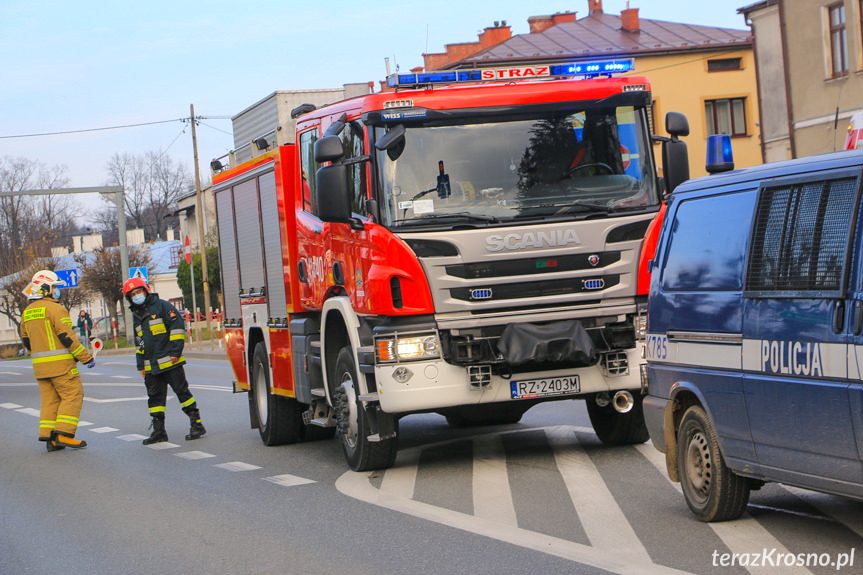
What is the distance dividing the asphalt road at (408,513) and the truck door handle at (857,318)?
112 centimetres

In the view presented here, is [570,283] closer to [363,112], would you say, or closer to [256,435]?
[363,112]

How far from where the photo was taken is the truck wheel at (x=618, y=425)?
32.4 ft

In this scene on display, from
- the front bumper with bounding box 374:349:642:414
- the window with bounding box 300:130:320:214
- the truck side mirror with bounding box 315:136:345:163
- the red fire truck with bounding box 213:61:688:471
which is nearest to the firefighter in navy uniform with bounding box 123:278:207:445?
the window with bounding box 300:130:320:214

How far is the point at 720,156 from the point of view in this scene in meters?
6.93

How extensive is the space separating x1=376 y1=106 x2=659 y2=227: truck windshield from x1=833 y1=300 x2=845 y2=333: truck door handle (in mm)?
3588

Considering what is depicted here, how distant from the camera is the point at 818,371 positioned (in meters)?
5.51

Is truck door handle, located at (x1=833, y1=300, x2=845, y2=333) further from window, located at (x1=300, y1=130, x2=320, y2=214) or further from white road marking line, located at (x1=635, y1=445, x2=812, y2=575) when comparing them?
window, located at (x1=300, y1=130, x2=320, y2=214)

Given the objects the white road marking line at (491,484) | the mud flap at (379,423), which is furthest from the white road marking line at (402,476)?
the white road marking line at (491,484)

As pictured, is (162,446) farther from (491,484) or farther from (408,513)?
(408,513)

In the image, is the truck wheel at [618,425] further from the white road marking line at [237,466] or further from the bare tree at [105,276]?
the bare tree at [105,276]

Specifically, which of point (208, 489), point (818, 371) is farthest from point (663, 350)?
point (208, 489)

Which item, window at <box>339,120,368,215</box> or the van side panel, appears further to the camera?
window at <box>339,120,368,215</box>

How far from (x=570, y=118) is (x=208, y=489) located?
13.6 feet

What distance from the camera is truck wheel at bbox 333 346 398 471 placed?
9312 mm
